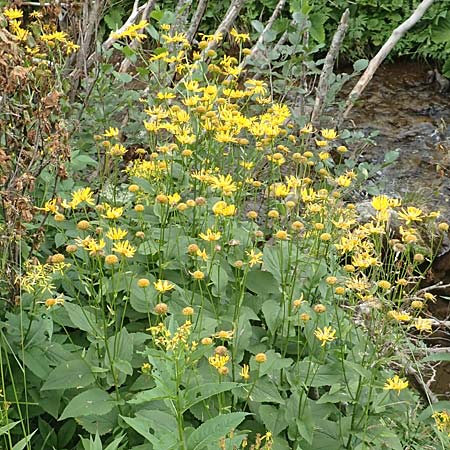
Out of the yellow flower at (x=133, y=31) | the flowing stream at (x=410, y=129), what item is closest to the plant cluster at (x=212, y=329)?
the yellow flower at (x=133, y=31)

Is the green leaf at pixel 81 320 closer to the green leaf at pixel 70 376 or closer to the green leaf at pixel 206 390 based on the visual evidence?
the green leaf at pixel 70 376

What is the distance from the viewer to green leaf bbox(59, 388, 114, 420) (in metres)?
1.88

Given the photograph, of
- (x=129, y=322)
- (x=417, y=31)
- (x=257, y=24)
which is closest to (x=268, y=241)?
(x=129, y=322)

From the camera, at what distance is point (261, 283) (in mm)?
2309

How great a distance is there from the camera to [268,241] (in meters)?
Result: 2.87

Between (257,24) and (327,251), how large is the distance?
1.76m

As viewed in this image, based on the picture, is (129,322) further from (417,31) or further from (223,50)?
(417,31)

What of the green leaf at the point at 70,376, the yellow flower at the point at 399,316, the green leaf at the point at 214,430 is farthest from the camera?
the green leaf at the point at 70,376

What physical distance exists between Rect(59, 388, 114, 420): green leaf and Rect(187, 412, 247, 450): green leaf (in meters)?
0.37

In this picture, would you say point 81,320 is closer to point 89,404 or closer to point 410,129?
point 89,404

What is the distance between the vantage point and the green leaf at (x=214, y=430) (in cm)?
155

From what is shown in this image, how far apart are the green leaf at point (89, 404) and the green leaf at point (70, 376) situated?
3cm

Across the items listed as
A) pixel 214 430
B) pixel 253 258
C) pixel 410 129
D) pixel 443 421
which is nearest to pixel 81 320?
pixel 253 258

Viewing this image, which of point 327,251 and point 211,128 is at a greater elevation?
point 211,128
